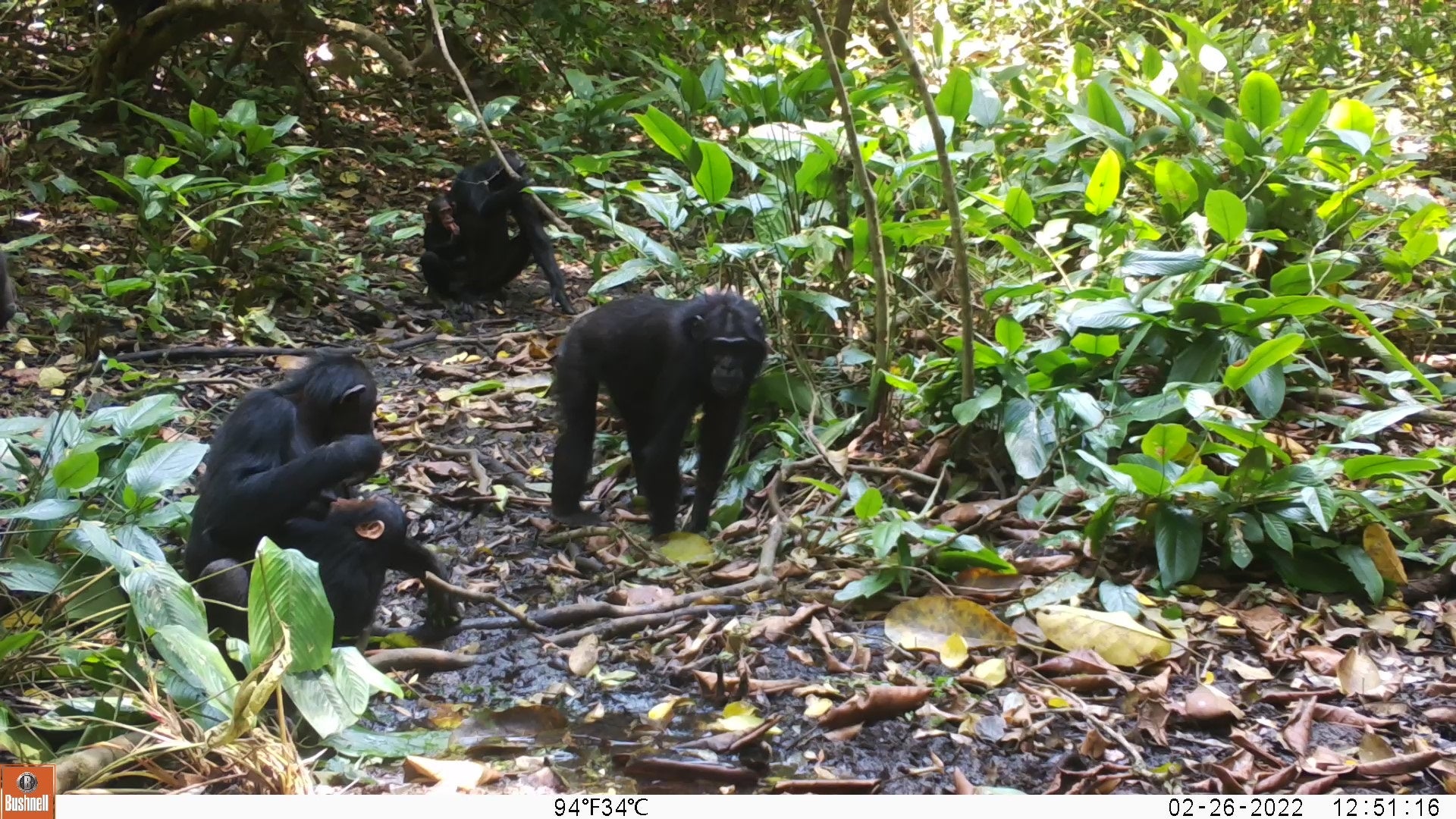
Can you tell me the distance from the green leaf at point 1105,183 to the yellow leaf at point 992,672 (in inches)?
119

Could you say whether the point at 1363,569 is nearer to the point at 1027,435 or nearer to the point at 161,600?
the point at 1027,435

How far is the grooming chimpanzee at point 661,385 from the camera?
5738 millimetres

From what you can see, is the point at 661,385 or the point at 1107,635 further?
the point at 661,385

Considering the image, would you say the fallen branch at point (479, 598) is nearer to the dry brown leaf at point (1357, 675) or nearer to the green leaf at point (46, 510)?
the green leaf at point (46, 510)

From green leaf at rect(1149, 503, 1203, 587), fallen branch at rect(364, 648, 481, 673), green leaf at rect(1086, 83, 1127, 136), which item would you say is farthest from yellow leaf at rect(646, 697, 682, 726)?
green leaf at rect(1086, 83, 1127, 136)

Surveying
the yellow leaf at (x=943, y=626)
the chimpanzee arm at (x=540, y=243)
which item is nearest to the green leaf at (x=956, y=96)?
the chimpanzee arm at (x=540, y=243)

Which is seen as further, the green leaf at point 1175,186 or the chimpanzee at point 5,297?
the chimpanzee at point 5,297

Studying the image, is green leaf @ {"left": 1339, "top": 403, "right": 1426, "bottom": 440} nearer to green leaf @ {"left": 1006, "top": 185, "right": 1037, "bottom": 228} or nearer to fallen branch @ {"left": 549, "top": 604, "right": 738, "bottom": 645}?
green leaf @ {"left": 1006, "top": 185, "right": 1037, "bottom": 228}

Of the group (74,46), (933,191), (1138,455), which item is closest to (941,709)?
(1138,455)

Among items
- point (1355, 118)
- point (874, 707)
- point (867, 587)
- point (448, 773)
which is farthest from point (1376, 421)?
point (448, 773)

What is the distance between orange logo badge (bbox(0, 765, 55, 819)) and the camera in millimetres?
2742

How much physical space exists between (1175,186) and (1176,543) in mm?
2446

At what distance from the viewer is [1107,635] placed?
423 cm

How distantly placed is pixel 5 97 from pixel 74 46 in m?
1.45
